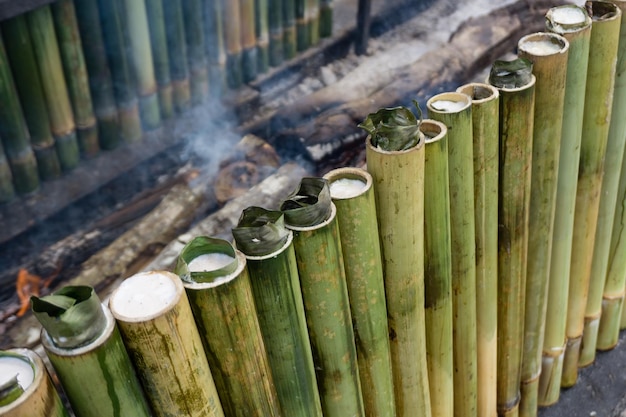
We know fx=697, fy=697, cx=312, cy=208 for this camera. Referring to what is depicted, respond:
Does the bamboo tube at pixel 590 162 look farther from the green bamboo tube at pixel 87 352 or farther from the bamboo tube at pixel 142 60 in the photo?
the bamboo tube at pixel 142 60

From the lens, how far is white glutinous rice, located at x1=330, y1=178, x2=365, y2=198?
5.88 ft

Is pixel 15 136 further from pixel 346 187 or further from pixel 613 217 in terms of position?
pixel 613 217

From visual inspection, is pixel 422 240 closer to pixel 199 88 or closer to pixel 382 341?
pixel 382 341

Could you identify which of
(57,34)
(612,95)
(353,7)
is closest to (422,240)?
(612,95)

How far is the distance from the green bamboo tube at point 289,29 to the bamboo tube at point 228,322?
204 inches

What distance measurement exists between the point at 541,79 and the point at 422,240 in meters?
0.66

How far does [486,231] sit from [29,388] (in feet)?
4.89

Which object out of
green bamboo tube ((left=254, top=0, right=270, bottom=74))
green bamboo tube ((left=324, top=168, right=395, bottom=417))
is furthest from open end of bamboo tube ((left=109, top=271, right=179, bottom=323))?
green bamboo tube ((left=254, top=0, right=270, bottom=74))

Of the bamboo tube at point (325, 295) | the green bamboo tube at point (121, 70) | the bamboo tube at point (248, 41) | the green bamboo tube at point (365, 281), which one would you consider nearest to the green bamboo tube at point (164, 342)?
the bamboo tube at point (325, 295)

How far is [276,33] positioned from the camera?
6477 millimetres

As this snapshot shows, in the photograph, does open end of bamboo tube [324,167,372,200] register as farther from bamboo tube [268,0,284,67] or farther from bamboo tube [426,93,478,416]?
bamboo tube [268,0,284,67]

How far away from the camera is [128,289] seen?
1.54m

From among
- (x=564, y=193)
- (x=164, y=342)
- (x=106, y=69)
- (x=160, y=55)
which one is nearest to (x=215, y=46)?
(x=160, y=55)

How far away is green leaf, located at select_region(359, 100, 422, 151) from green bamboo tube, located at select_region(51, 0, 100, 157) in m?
3.60
